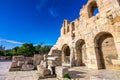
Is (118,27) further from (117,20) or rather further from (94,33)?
(94,33)

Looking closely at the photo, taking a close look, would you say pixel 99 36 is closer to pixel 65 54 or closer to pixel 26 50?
pixel 65 54

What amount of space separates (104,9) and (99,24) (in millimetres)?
1352

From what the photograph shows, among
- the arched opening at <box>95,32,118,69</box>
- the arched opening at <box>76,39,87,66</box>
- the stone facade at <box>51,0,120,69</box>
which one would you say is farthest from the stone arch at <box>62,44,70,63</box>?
the arched opening at <box>95,32,118,69</box>

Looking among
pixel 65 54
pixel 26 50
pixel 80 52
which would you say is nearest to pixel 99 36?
pixel 80 52

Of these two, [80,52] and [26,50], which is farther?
[26,50]

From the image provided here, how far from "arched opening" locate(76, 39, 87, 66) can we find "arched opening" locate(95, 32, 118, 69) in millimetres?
2053

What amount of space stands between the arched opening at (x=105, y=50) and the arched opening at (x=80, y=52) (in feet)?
6.73

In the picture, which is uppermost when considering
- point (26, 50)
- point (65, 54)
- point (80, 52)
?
point (26, 50)

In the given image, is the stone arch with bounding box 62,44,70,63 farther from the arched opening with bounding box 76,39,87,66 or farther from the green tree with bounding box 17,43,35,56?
the green tree with bounding box 17,43,35,56

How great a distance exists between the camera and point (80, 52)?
10672mm

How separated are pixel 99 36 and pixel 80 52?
3217 mm

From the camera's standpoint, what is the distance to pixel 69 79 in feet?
14.5

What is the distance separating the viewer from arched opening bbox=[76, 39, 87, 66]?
33.3 ft

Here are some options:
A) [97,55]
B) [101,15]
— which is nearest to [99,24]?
[101,15]
